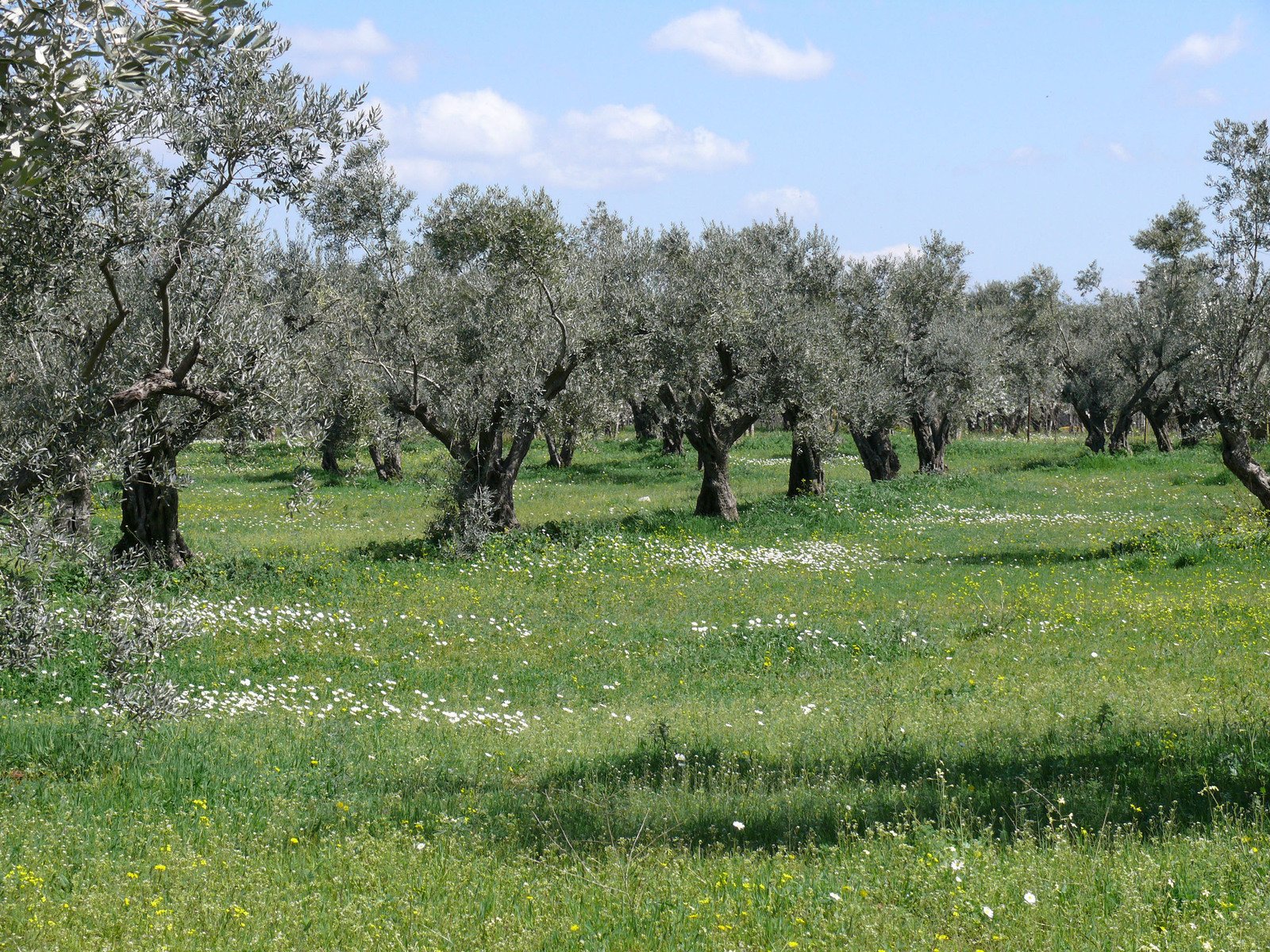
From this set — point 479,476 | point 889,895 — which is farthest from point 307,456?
point 479,476

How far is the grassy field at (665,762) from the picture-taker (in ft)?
19.3

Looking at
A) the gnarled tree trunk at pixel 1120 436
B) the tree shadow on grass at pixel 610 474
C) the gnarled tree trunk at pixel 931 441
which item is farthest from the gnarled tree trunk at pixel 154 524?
the gnarled tree trunk at pixel 1120 436

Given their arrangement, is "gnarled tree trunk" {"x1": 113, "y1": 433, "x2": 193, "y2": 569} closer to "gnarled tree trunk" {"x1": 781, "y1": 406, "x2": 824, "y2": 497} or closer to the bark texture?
"gnarled tree trunk" {"x1": 781, "y1": 406, "x2": 824, "y2": 497}

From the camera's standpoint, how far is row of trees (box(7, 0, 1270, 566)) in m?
8.23

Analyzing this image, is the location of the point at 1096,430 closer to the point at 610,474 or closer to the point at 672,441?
the point at 672,441

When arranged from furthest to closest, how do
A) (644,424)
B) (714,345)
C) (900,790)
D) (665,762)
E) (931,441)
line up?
1. (644,424)
2. (931,441)
3. (714,345)
4. (665,762)
5. (900,790)

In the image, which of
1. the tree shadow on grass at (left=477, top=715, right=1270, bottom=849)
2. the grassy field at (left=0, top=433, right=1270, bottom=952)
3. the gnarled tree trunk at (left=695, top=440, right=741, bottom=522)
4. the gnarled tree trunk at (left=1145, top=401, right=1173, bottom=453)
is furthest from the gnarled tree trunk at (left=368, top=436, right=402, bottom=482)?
the gnarled tree trunk at (left=1145, top=401, right=1173, bottom=453)

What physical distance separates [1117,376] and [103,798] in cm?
5786

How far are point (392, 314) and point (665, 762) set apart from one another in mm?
17654

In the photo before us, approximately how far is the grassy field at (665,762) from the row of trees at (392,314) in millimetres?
2549

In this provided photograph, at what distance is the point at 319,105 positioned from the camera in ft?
31.1

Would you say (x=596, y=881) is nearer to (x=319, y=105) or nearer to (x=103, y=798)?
(x=103, y=798)

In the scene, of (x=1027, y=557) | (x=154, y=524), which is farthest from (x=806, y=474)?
(x=154, y=524)

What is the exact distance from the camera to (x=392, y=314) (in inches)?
978
